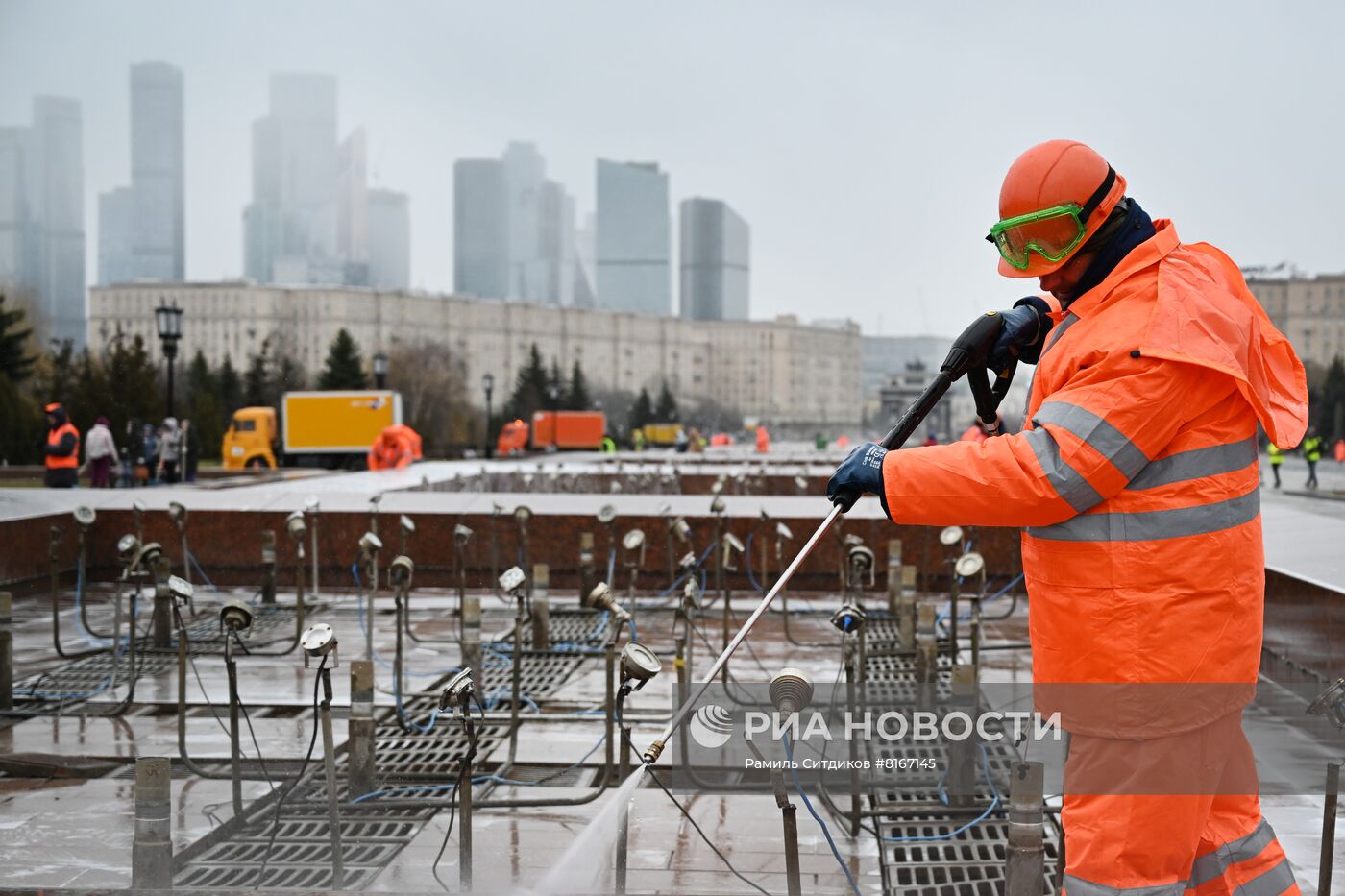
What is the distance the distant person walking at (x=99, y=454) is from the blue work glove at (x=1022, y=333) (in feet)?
76.2

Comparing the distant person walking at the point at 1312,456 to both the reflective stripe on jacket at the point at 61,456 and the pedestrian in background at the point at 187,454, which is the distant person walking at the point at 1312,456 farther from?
the reflective stripe on jacket at the point at 61,456

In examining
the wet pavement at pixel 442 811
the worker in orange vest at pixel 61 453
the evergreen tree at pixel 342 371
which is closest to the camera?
the wet pavement at pixel 442 811

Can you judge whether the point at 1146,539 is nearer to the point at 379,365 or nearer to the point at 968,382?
the point at 968,382

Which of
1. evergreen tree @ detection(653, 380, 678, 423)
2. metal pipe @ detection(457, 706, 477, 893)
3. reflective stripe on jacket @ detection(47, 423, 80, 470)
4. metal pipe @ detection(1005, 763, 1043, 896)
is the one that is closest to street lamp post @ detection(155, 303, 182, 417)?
reflective stripe on jacket @ detection(47, 423, 80, 470)

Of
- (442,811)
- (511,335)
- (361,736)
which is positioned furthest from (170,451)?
(511,335)

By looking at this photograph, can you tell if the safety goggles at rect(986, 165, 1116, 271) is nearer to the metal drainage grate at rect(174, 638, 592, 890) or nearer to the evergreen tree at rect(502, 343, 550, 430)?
the metal drainage grate at rect(174, 638, 592, 890)

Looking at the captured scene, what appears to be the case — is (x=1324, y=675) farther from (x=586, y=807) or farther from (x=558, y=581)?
(x=558, y=581)

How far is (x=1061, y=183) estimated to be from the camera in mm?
3156

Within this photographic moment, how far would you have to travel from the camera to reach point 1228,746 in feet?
9.78

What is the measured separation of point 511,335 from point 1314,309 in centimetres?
8602

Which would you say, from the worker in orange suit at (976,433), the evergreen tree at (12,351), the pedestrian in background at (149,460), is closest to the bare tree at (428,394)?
the evergreen tree at (12,351)

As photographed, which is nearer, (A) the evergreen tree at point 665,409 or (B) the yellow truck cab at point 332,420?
(B) the yellow truck cab at point 332,420

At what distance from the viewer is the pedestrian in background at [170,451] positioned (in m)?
26.3

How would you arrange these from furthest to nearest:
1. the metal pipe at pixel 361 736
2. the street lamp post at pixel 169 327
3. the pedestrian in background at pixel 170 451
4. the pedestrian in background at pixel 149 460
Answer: the pedestrian in background at pixel 149 460, the pedestrian in background at pixel 170 451, the street lamp post at pixel 169 327, the metal pipe at pixel 361 736
